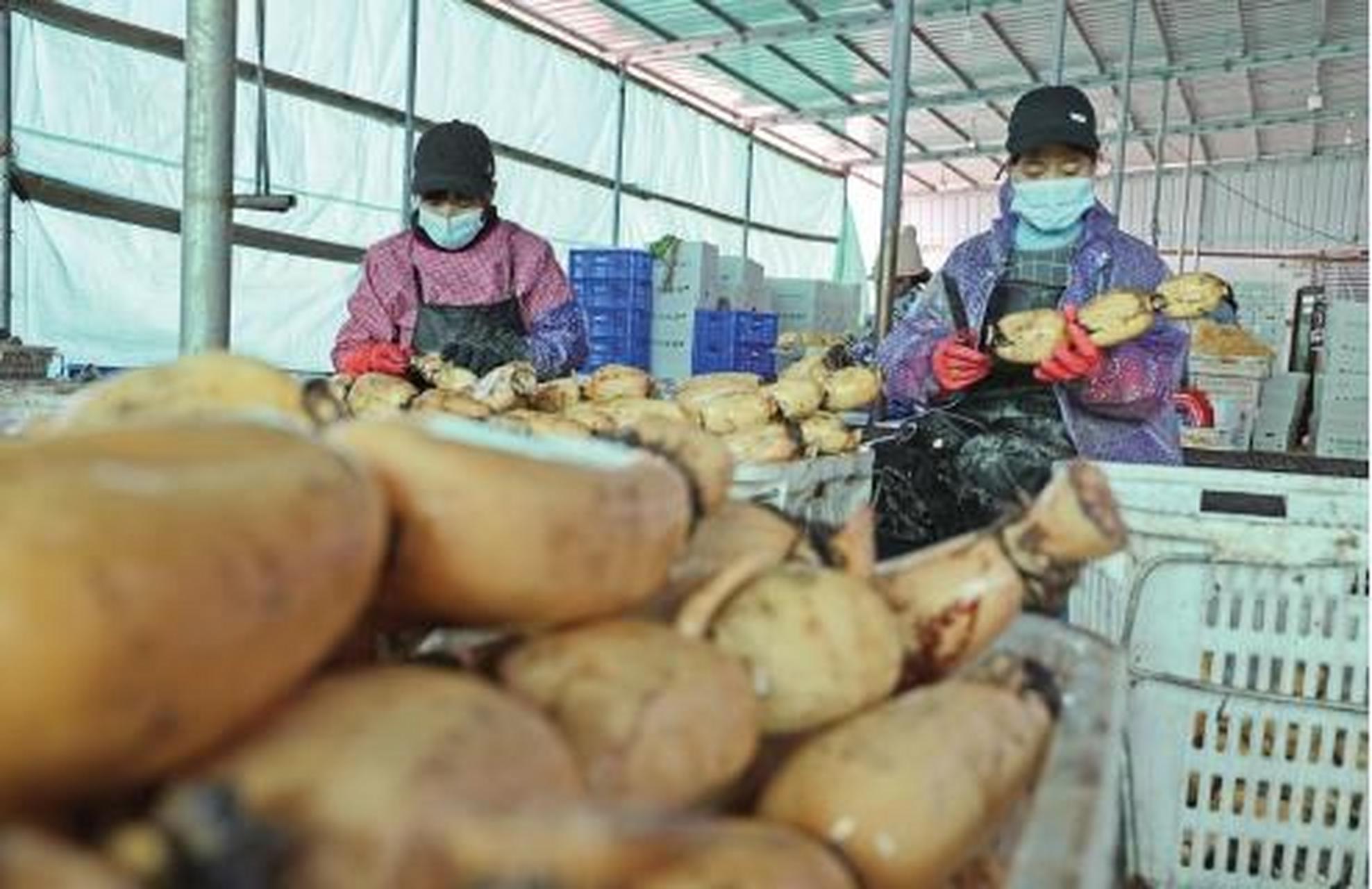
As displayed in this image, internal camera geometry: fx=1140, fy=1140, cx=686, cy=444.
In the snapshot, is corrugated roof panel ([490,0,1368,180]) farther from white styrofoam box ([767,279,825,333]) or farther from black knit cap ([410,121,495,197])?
black knit cap ([410,121,495,197])

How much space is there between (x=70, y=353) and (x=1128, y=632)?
5.87m

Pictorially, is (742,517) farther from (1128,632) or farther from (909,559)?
(1128,632)

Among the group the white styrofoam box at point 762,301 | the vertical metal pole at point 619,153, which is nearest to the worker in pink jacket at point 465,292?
the white styrofoam box at point 762,301

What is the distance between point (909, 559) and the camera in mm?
1035

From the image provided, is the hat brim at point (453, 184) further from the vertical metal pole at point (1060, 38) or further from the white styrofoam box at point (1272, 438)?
the white styrofoam box at point (1272, 438)


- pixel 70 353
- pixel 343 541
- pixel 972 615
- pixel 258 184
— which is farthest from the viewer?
pixel 70 353

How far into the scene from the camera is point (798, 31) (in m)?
9.47

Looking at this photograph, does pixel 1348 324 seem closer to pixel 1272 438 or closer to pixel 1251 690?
pixel 1272 438

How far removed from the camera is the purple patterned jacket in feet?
8.52

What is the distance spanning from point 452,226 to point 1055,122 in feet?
5.71

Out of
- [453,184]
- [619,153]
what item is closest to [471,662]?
[453,184]

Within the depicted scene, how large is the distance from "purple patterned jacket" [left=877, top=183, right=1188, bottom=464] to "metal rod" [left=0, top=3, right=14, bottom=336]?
3.16 meters

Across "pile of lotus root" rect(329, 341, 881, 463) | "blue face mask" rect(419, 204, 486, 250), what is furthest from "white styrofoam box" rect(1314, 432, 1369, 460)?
"blue face mask" rect(419, 204, 486, 250)

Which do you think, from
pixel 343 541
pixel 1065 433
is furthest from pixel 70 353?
pixel 343 541
